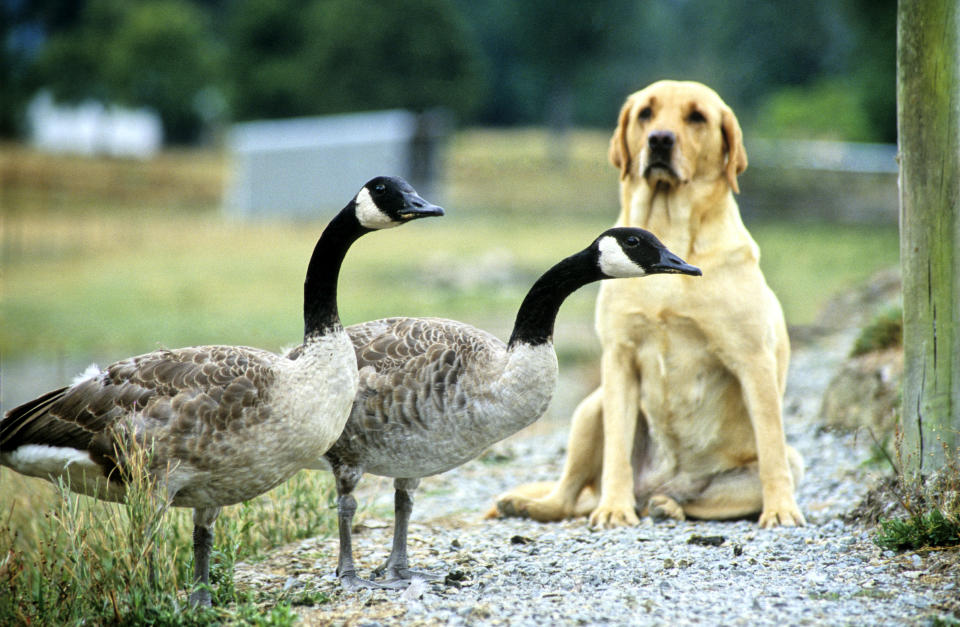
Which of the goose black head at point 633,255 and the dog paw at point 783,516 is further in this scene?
the dog paw at point 783,516

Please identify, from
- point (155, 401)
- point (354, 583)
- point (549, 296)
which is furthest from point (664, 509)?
point (155, 401)

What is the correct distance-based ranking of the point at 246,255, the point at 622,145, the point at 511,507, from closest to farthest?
1. the point at 622,145
2. the point at 511,507
3. the point at 246,255

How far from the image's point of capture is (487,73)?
2645 inches

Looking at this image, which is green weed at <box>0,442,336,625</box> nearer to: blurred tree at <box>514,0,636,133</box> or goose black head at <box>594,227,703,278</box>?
goose black head at <box>594,227,703,278</box>

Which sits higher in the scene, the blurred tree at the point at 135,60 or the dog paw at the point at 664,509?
the blurred tree at the point at 135,60

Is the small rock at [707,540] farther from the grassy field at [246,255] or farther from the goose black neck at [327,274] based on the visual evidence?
the grassy field at [246,255]

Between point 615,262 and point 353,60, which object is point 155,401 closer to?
point 615,262

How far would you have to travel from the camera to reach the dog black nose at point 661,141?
6879 millimetres

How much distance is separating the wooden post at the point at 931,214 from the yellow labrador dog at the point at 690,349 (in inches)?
38.5

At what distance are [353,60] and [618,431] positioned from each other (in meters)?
48.7

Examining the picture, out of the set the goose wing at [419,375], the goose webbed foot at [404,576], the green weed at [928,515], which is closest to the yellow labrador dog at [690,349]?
the green weed at [928,515]

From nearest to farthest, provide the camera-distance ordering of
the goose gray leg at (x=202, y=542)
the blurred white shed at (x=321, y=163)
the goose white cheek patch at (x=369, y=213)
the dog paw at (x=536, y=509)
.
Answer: the goose white cheek patch at (x=369, y=213) < the goose gray leg at (x=202, y=542) < the dog paw at (x=536, y=509) < the blurred white shed at (x=321, y=163)

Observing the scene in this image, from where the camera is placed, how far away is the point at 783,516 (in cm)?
681

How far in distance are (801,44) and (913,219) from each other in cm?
6088
